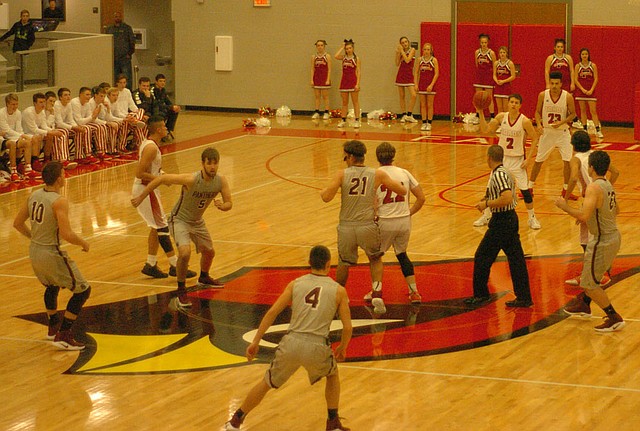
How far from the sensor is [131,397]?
8461 millimetres

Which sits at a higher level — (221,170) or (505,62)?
(505,62)

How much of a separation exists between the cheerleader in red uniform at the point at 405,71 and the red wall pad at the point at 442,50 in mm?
689

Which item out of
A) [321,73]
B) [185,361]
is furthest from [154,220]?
[321,73]

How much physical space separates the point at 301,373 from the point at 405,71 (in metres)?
17.4

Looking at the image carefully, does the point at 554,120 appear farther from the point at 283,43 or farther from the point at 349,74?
the point at 283,43

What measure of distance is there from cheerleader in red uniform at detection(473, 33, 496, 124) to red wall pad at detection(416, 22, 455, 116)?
127 cm

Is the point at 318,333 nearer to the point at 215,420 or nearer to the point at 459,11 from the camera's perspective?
the point at 215,420

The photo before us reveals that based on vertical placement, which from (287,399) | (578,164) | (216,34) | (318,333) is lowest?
(287,399)

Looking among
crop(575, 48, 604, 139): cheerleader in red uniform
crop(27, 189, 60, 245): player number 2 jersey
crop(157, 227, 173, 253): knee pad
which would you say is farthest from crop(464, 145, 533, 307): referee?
crop(575, 48, 604, 139): cheerleader in red uniform

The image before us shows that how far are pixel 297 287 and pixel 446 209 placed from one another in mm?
8691

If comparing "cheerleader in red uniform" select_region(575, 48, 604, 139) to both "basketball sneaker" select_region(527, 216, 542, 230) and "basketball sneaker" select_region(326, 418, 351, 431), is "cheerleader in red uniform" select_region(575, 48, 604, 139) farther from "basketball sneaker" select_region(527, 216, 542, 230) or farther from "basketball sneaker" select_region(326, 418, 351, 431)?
"basketball sneaker" select_region(326, 418, 351, 431)

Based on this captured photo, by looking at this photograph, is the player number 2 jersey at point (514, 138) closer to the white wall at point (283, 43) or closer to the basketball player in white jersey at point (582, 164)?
the basketball player in white jersey at point (582, 164)

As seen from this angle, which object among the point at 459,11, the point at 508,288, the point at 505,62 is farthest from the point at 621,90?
the point at 508,288

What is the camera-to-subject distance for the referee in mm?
10633
